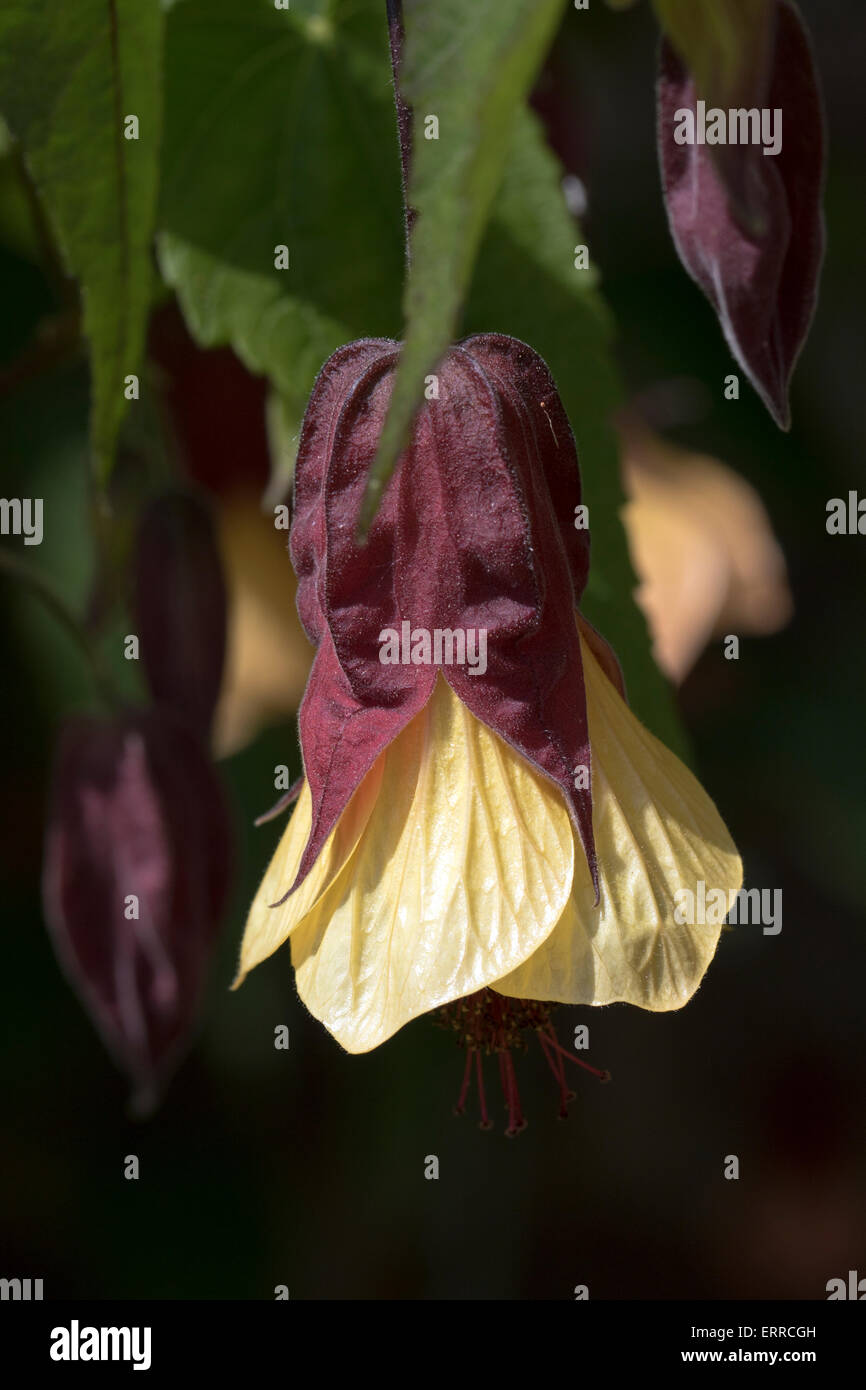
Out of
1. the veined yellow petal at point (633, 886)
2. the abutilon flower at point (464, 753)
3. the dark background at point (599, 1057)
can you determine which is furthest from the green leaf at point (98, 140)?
the dark background at point (599, 1057)

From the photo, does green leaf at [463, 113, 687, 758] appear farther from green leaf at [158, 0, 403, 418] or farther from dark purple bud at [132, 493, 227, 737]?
dark purple bud at [132, 493, 227, 737]

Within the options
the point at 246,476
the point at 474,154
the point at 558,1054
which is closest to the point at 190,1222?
the point at 246,476

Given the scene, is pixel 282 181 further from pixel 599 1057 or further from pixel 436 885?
pixel 599 1057

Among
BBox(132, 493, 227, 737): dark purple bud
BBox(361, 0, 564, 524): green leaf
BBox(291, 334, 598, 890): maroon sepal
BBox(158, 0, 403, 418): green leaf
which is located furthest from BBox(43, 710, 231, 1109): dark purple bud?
BBox(361, 0, 564, 524): green leaf

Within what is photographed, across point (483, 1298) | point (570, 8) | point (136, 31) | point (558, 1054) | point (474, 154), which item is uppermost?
point (570, 8)

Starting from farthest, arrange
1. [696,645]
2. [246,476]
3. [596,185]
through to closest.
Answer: [596,185], [246,476], [696,645]

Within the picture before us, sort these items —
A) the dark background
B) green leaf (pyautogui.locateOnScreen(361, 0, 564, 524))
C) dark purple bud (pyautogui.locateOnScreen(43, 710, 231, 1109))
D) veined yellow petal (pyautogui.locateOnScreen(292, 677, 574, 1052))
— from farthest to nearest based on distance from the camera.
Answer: the dark background
dark purple bud (pyautogui.locateOnScreen(43, 710, 231, 1109))
veined yellow petal (pyautogui.locateOnScreen(292, 677, 574, 1052))
green leaf (pyautogui.locateOnScreen(361, 0, 564, 524))

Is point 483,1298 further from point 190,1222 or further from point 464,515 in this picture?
point 464,515

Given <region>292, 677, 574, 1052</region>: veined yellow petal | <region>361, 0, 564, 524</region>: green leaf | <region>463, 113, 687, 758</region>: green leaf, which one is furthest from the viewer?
<region>463, 113, 687, 758</region>: green leaf
